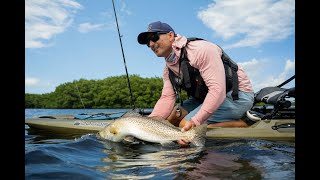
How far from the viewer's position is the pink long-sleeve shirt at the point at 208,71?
5629 millimetres

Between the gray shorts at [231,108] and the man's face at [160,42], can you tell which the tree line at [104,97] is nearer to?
the gray shorts at [231,108]

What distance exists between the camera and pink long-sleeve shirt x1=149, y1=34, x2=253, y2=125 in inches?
222

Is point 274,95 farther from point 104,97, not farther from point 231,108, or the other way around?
point 104,97

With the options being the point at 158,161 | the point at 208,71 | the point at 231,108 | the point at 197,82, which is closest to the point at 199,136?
the point at 158,161

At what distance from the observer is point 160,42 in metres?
6.20

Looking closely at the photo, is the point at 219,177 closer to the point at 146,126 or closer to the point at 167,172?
the point at 167,172

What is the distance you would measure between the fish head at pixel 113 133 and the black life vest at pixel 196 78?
176 cm

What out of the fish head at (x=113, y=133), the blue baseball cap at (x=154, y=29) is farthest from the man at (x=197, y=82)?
the fish head at (x=113, y=133)

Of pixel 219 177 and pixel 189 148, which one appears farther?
pixel 189 148
